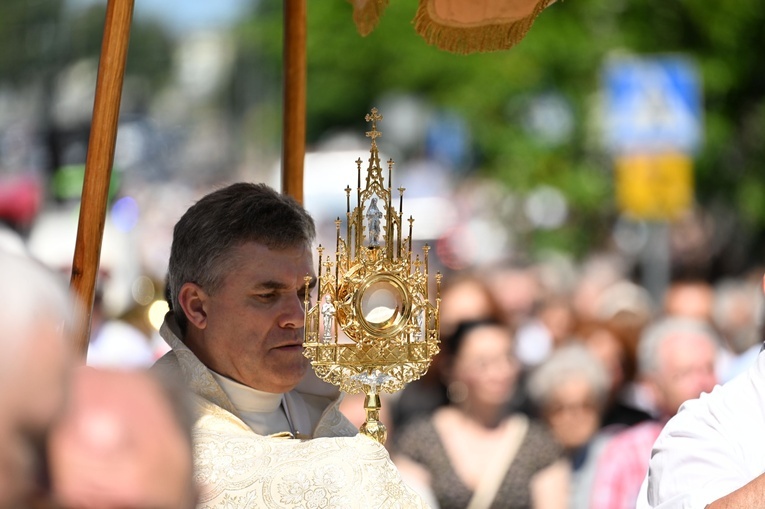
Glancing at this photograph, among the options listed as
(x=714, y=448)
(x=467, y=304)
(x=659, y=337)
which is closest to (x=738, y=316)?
(x=467, y=304)

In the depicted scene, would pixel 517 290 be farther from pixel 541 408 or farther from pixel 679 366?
pixel 679 366

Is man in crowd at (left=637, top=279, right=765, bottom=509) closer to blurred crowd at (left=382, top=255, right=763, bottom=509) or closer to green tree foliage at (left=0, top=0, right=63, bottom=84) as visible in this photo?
blurred crowd at (left=382, top=255, right=763, bottom=509)

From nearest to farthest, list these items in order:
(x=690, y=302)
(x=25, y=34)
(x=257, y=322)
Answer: (x=257, y=322) < (x=690, y=302) < (x=25, y=34)

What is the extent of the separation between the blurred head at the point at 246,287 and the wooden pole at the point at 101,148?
12.5 inches

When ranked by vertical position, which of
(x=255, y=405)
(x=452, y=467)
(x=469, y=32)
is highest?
(x=469, y=32)

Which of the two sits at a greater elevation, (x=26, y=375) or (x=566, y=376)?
(x=26, y=375)

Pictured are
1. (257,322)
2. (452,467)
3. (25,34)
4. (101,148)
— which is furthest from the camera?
(25,34)

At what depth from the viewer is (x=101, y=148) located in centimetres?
318

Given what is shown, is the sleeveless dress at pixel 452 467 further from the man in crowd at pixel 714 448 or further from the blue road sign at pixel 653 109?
the blue road sign at pixel 653 109

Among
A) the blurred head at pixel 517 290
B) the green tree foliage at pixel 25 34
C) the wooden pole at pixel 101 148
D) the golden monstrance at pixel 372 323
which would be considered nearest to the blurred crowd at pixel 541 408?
the golden monstrance at pixel 372 323

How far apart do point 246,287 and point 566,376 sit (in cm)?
318

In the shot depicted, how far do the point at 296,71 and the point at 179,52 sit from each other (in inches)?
949

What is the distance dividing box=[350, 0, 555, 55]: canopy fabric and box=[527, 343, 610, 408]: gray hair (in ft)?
8.27

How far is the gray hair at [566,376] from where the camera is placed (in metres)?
6.27
